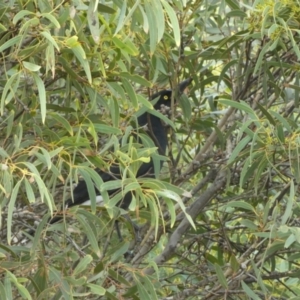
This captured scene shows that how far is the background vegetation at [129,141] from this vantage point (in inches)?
64.5

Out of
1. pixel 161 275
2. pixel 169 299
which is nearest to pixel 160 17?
pixel 169 299

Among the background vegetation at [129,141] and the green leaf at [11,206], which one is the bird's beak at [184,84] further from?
the green leaf at [11,206]

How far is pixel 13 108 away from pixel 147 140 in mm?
353

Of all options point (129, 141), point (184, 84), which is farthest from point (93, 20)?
point (184, 84)

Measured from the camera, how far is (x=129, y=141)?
1.88 metres

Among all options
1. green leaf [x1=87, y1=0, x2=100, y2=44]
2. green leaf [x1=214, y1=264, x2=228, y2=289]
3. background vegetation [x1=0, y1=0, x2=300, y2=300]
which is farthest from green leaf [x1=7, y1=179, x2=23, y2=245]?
green leaf [x1=214, y1=264, x2=228, y2=289]

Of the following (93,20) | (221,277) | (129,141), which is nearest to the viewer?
(93,20)

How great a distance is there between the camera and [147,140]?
6.88 feet

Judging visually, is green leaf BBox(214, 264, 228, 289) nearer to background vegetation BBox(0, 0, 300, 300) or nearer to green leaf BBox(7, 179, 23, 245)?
background vegetation BBox(0, 0, 300, 300)

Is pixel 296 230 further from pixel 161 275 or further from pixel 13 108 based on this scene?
pixel 161 275

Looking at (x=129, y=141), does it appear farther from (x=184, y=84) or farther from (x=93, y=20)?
(x=184, y=84)

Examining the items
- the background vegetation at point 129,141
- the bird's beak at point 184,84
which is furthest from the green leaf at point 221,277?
the bird's beak at point 184,84

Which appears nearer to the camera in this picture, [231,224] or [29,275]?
[29,275]

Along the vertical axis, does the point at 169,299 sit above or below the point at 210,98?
below
